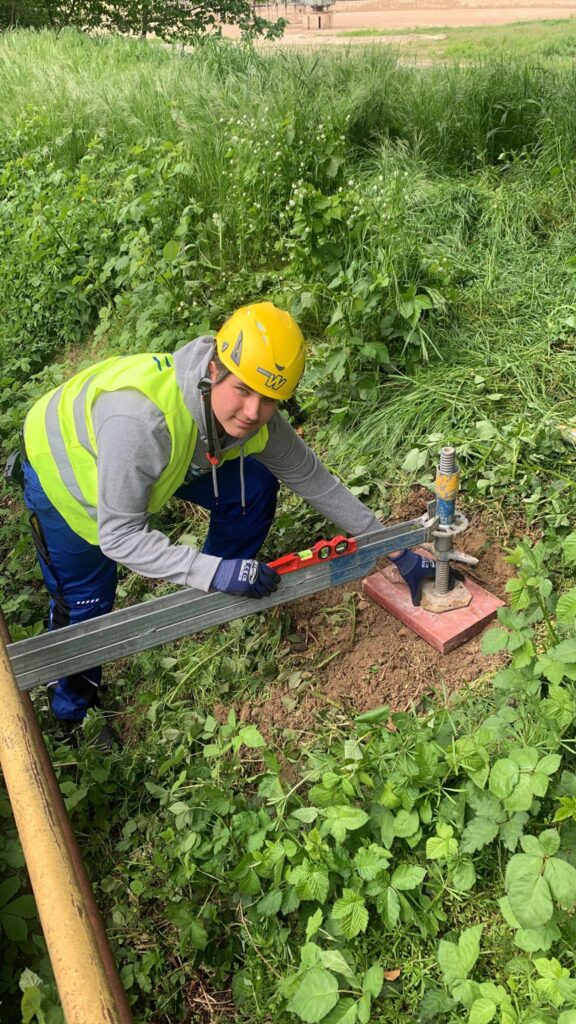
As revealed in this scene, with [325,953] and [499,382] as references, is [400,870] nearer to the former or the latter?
[325,953]

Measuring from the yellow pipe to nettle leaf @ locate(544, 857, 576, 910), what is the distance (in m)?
0.95

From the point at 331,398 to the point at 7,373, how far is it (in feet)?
9.03

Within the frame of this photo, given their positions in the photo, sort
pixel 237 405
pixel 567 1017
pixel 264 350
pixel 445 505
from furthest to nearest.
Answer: pixel 445 505 → pixel 237 405 → pixel 264 350 → pixel 567 1017

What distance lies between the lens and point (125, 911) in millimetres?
2455

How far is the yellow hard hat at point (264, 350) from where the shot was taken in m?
2.21

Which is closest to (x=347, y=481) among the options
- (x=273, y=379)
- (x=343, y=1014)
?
(x=273, y=379)

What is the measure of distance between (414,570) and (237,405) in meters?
1.09

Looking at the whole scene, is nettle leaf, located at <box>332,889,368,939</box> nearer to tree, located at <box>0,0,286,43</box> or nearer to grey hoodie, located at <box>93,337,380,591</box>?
grey hoodie, located at <box>93,337,380,591</box>

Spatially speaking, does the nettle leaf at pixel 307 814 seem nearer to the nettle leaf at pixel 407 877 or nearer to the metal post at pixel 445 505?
the nettle leaf at pixel 407 877

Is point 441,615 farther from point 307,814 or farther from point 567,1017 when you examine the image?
point 567,1017

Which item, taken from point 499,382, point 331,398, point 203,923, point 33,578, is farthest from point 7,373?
point 203,923

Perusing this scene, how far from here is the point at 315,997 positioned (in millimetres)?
1874

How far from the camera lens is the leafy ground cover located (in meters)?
2.04

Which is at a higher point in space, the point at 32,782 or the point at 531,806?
the point at 32,782
